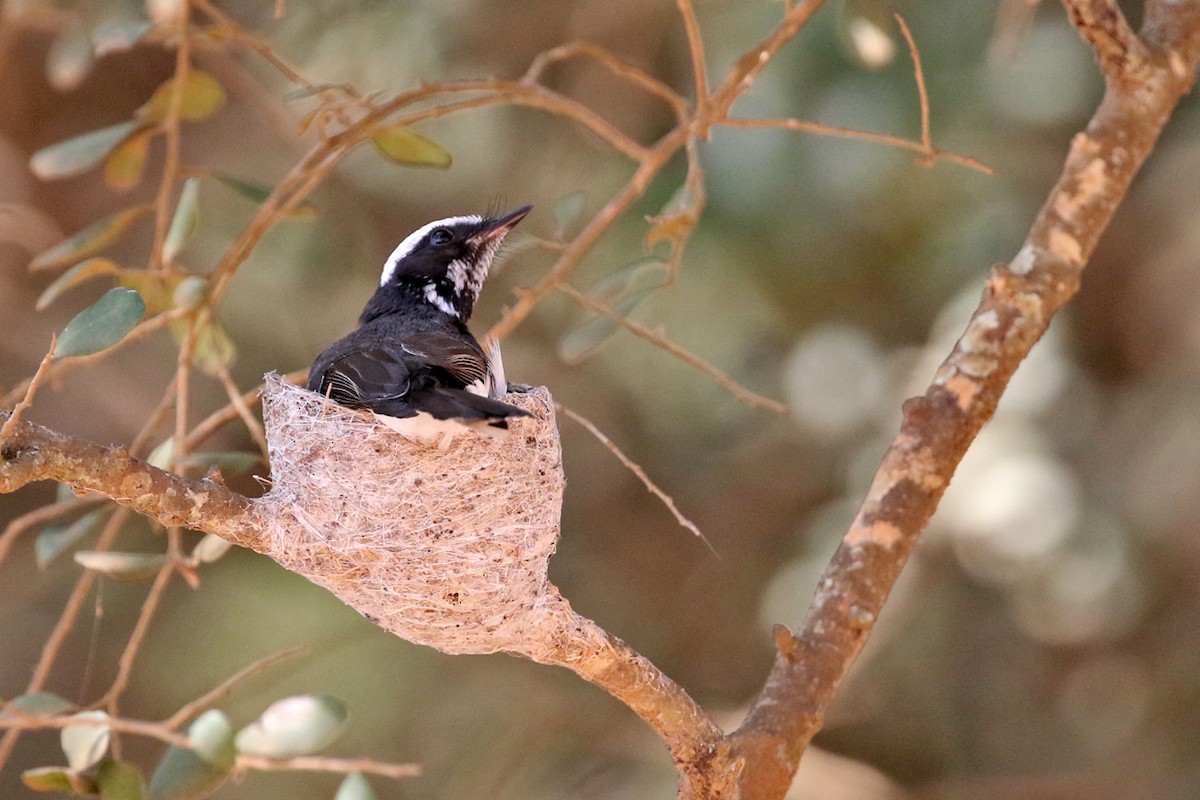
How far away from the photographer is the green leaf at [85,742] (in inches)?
125

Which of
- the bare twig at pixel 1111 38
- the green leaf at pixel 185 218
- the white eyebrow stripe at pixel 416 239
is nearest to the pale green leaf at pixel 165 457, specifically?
the green leaf at pixel 185 218

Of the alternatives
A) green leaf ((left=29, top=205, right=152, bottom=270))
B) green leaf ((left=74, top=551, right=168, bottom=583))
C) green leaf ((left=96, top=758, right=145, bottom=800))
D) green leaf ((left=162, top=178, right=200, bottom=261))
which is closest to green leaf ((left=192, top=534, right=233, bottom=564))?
green leaf ((left=74, top=551, right=168, bottom=583))

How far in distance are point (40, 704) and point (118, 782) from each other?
0.27 metres

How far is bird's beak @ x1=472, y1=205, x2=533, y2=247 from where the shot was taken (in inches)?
179

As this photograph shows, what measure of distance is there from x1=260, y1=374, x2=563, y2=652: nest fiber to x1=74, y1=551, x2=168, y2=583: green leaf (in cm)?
35

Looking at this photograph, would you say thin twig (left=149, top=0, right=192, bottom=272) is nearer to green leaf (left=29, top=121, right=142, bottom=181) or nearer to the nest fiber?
green leaf (left=29, top=121, right=142, bottom=181)

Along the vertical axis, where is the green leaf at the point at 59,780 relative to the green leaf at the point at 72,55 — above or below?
below

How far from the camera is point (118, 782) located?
3.12 m

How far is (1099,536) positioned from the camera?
6.65 meters

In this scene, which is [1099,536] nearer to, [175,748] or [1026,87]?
[1026,87]

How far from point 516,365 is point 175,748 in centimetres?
433

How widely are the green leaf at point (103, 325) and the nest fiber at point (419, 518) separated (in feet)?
1.60

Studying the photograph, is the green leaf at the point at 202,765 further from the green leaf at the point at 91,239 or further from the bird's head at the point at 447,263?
the bird's head at the point at 447,263

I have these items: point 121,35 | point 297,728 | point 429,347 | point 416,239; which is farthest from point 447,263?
point 297,728
